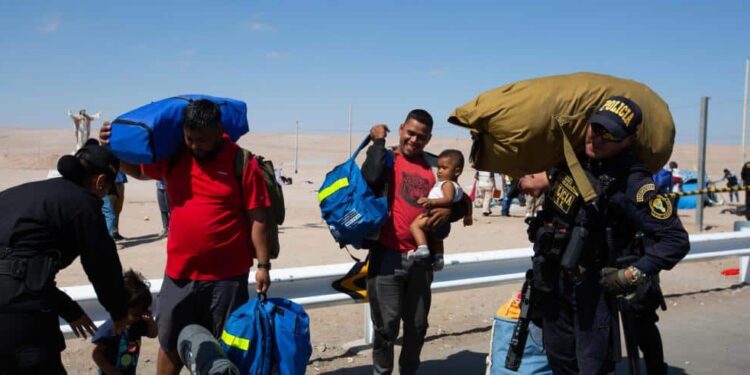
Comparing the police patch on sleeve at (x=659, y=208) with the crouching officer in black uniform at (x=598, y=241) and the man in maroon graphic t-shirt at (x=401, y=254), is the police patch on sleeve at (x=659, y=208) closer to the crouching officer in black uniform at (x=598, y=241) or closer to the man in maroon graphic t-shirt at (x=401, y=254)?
the crouching officer in black uniform at (x=598, y=241)

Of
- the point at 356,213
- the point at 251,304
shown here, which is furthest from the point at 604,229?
the point at 251,304

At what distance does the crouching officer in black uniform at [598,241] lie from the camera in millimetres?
3418

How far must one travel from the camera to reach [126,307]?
11.8 feet

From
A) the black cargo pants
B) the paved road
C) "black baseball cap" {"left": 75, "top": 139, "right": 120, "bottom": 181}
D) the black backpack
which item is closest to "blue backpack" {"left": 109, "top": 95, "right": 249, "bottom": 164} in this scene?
"black baseball cap" {"left": 75, "top": 139, "right": 120, "bottom": 181}

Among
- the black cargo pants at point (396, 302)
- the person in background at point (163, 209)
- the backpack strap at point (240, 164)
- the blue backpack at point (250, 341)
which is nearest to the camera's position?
the blue backpack at point (250, 341)

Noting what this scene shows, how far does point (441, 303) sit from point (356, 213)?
357 centimetres

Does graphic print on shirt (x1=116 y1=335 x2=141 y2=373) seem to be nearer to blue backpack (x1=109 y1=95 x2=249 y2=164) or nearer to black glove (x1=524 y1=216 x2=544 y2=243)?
blue backpack (x1=109 y1=95 x2=249 y2=164)

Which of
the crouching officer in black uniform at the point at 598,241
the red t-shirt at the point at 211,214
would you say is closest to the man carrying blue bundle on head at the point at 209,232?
the red t-shirt at the point at 211,214

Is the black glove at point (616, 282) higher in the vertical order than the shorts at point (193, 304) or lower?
higher

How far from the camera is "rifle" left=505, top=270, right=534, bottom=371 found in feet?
13.1

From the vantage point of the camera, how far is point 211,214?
13.1 feet

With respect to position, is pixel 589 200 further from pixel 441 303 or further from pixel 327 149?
Answer: pixel 327 149

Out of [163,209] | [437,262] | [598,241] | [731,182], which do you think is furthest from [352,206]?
[731,182]

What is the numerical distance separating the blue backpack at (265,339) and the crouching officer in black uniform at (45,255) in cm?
71
